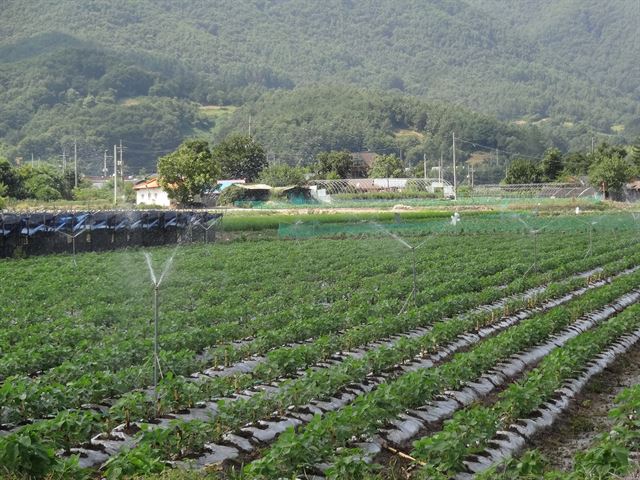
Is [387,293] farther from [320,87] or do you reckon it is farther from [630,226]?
[320,87]

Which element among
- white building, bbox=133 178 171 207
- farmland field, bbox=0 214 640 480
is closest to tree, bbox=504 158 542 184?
white building, bbox=133 178 171 207

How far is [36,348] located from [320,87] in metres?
168

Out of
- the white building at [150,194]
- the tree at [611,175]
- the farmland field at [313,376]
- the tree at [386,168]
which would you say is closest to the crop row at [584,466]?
the farmland field at [313,376]

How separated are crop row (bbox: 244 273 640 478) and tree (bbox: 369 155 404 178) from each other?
300 feet

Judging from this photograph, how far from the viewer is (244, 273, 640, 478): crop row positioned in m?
6.84

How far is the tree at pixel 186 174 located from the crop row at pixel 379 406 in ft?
164

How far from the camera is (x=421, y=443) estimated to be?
7121mm

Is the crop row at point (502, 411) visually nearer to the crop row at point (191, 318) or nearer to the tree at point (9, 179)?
the crop row at point (191, 318)

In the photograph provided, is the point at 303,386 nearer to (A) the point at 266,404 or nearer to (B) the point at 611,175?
(A) the point at 266,404

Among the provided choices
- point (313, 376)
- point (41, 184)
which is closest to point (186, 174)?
point (41, 184)

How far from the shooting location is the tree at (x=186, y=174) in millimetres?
61750

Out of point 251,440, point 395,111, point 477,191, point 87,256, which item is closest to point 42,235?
point 87,256

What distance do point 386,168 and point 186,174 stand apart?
45.9 meters

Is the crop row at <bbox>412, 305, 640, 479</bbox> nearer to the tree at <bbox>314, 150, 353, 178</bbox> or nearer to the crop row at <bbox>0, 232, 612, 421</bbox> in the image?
the crop row at <bbox>0, 232, 612, 421</bbox>
